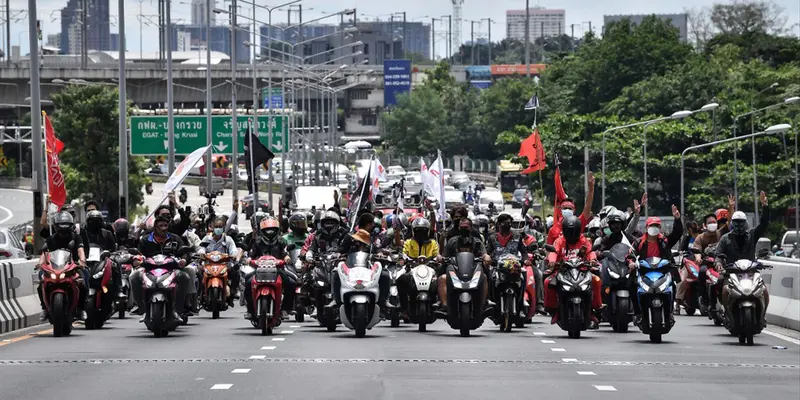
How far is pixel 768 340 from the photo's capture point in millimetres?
21703

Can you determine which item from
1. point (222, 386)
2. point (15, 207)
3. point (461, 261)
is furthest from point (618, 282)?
point (15, 207)

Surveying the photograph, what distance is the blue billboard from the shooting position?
156 metres

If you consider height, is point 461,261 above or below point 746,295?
above

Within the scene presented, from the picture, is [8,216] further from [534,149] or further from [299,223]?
[299,223]

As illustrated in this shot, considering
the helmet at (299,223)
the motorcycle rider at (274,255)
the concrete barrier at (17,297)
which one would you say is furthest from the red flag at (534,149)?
the concrete barrier at (17,297)

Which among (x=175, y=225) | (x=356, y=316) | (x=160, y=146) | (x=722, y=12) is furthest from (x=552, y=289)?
(x=722, y=12)

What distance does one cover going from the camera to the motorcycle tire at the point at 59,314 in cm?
2053

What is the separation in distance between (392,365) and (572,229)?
4.66 m

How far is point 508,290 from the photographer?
21.9 meters

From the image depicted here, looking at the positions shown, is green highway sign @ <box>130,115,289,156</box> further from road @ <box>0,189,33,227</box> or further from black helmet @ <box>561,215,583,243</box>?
black helmet @ <box>561,215,583,243</box>

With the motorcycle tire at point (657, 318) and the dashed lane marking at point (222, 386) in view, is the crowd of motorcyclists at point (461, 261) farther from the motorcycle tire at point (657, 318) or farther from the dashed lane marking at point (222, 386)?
the dashed lane marking at point (222, 386)

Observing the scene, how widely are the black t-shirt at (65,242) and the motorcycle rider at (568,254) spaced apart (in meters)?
5.73

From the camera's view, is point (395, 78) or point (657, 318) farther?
point (395, 78)

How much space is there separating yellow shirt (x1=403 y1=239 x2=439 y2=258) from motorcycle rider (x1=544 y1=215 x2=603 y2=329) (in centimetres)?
153
